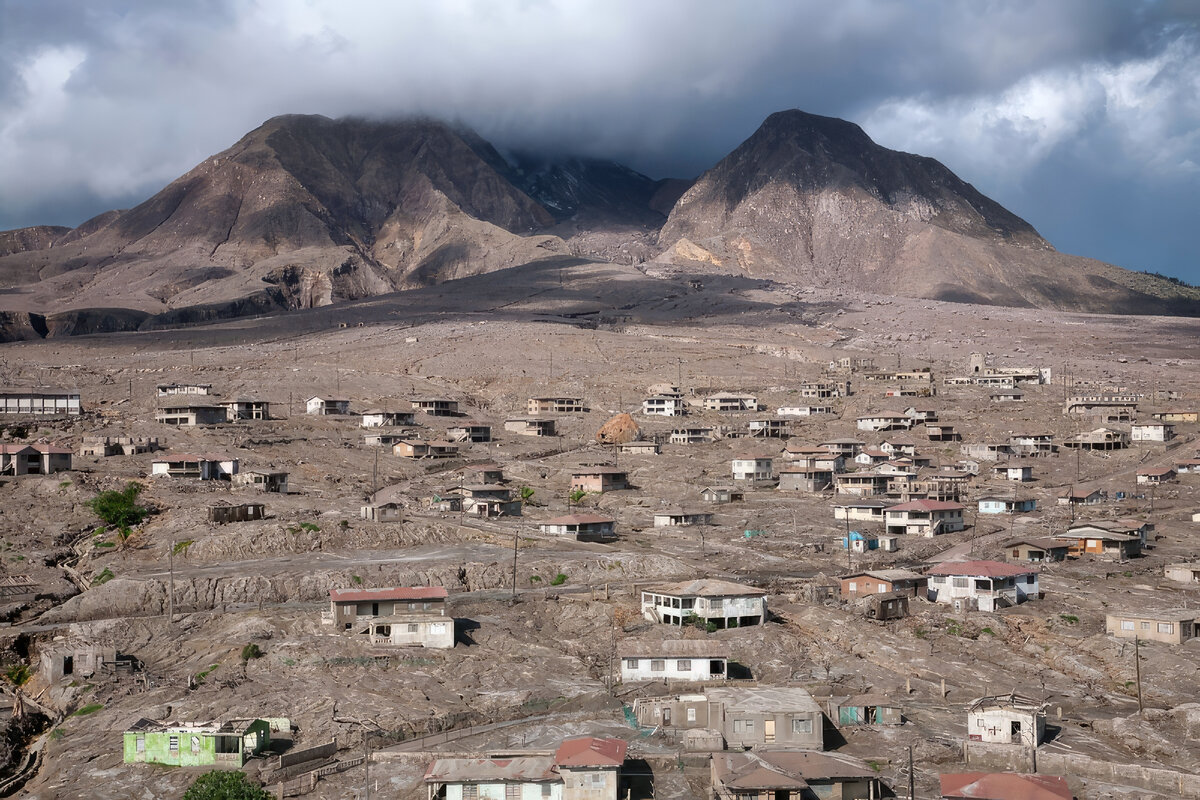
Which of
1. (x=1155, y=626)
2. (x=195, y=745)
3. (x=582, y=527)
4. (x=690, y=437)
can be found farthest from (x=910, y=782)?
(x=690, y=437)

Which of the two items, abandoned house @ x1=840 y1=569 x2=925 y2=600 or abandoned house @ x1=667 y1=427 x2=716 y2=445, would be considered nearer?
abandoned house @ x1=840 y1=569 x2=925 y2=600

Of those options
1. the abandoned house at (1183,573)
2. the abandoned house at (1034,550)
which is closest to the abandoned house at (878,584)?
the abandoned house at (1034,550)

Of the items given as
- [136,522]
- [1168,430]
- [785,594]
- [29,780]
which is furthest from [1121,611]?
[1168,430]

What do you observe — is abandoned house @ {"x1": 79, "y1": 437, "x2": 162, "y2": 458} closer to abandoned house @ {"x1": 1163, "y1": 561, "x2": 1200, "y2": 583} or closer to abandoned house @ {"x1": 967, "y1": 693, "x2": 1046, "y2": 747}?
abandoned house @ {"x1": 967, "y1": 693, "x2": 1046, "y2": 747}

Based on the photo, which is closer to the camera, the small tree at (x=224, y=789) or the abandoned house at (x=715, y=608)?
the small tree at (x=224, y=789)

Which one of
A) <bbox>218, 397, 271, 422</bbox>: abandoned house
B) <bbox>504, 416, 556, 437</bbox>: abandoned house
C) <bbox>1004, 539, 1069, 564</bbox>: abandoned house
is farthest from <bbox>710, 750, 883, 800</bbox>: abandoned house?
<bbox>218, 397, 271, 422</bbox>: abandoned house

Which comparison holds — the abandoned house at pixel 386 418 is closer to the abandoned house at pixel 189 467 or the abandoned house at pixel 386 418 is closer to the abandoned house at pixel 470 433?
the abandoned house at pixel 470 433

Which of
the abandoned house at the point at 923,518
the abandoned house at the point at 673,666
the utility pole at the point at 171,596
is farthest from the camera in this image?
the abandoned house at the point at 923,518
